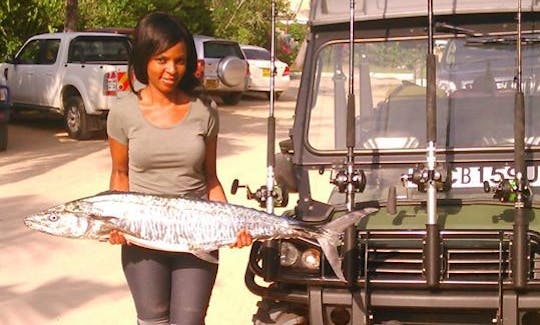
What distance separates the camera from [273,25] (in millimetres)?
5828

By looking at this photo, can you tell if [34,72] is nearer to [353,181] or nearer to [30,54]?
[30,54]

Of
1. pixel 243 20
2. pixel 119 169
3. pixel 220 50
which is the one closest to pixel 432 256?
pixel 119 169

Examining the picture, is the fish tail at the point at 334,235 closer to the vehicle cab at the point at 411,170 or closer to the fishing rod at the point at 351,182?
the fishing rod at the point at 351,182

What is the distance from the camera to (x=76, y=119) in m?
17.5

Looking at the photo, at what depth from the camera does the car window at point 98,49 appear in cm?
1775

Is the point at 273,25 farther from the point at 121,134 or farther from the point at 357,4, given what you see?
the point at 121,134

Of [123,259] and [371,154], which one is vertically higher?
[371,154]

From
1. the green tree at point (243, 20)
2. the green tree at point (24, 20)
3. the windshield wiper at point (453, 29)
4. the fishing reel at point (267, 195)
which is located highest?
the green tree at point (243, 20)

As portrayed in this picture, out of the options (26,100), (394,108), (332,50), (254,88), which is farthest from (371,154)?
(254,88)

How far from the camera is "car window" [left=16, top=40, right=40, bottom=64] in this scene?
1855cm

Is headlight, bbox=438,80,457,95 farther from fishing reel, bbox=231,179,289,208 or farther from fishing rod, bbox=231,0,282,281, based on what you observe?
fishing reel, bbox=231,179,289,208

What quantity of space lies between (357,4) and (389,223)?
154cm

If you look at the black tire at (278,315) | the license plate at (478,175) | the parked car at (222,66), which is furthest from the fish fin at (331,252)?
the parked car at (222,66)

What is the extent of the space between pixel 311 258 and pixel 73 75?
13196mm
